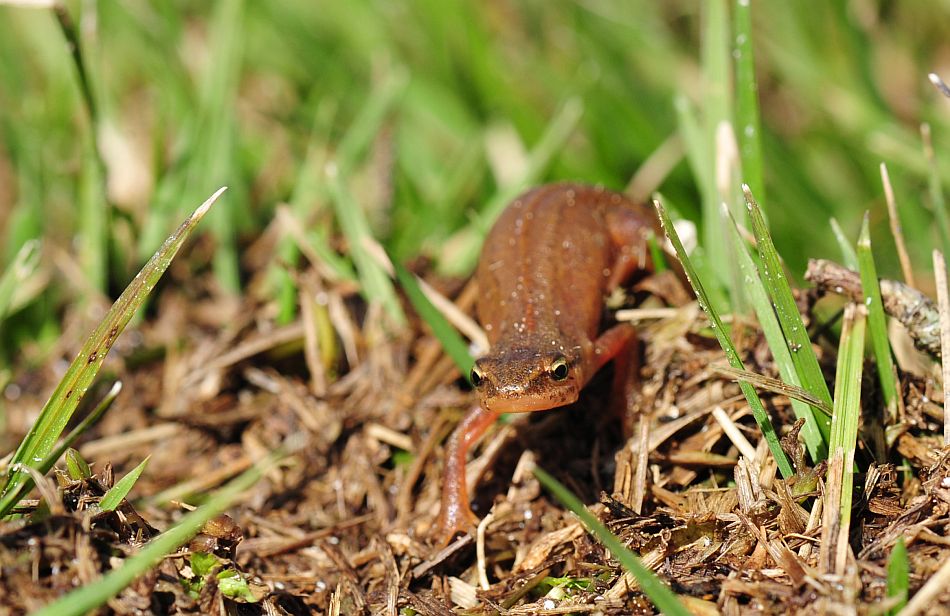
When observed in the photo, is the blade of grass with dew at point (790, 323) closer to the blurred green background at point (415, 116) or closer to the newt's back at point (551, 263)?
the newt's back at point (551, 263)

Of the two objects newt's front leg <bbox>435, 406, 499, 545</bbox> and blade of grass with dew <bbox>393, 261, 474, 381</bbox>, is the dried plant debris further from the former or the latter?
blade of grass with dew <bbox>393, 261, 474, 381</bbox>

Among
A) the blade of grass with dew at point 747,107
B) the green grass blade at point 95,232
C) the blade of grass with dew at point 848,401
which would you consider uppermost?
the blade of grass with dew at point 747,107

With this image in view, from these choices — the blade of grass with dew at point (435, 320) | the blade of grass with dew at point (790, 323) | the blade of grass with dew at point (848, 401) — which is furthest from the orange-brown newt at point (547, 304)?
the blade of grass with dew at point (848, 401)

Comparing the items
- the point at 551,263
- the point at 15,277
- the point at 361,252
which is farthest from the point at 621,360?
the point at 15,277

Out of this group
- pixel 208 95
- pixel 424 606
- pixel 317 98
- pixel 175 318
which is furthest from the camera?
pixel 317 98

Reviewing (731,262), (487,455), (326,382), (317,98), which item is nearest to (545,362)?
(487,455)

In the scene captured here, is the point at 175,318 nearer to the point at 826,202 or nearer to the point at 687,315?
the point at 687,315

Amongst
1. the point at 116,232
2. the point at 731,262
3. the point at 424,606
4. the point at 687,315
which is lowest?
the point at 424,606
